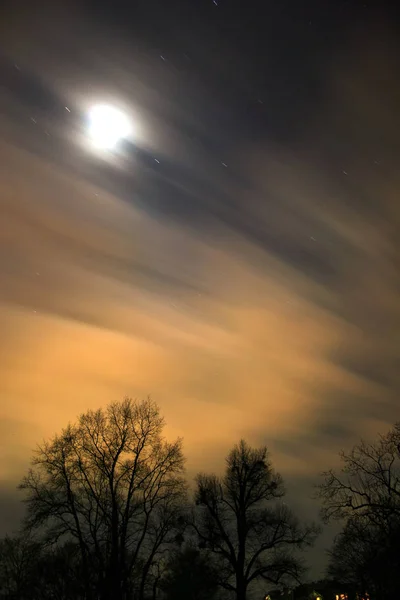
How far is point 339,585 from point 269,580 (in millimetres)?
21361

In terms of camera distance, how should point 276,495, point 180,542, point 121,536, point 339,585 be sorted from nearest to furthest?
point 121,536 < point 180,542 < point 276,495 < point 339,585

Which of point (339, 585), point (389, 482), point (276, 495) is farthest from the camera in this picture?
point (339, 585)

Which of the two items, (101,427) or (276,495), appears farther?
(276,495)

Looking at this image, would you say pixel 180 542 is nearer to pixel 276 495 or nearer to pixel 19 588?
pixel 276 495

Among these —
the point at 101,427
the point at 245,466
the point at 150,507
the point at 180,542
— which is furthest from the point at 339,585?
the point at 101,427

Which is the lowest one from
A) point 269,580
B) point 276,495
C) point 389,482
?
point 269,580

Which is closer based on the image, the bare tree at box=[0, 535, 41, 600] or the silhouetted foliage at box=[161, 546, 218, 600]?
the silhouetted foliage at box=[161, 546, 218, 600]

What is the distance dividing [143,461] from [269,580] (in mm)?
12793

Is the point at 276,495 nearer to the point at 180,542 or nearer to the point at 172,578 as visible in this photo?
the point at 180,542

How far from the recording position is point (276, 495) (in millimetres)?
40031

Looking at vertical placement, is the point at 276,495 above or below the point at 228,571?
above

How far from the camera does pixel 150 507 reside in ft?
106

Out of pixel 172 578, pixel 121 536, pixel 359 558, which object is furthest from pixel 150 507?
pixel 172 578

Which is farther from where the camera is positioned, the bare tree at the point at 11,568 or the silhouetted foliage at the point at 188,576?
the bare tree at the point at 11,568
